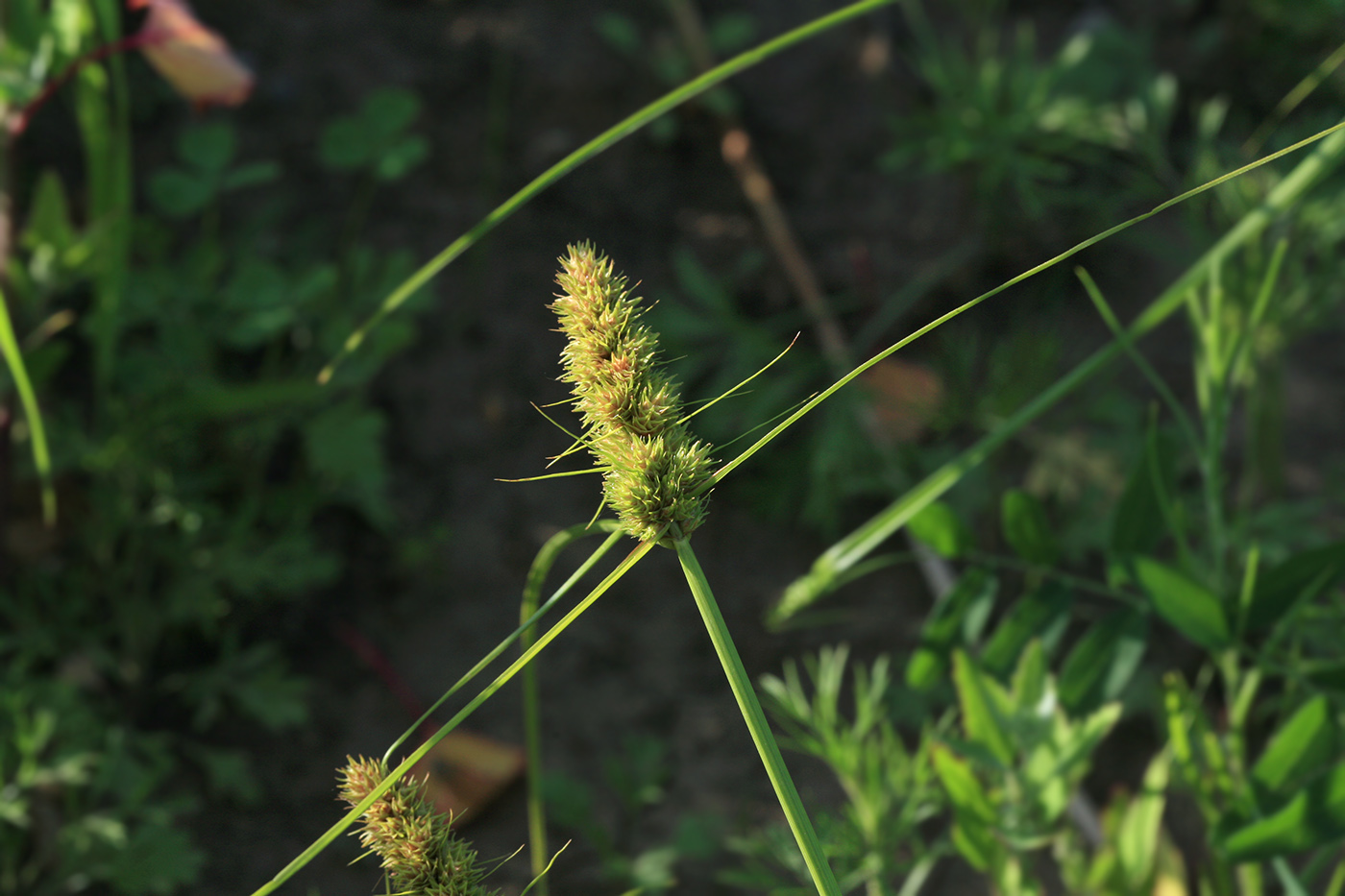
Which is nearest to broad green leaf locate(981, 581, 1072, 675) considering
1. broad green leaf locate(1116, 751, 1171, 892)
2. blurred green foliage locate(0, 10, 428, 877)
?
broad green leaf locate(1116, 751, 1171, 892)

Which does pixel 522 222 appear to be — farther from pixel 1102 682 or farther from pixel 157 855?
pixel 1102 682

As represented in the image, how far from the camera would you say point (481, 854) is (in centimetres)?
99

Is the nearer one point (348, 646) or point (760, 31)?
point (348, 646)

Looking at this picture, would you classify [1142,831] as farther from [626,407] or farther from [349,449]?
[349,449]

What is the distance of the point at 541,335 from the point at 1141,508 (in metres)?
0.84

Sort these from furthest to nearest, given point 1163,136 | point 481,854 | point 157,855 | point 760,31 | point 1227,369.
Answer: point 760,31, point 1163,136, point 481,854, point 157,855, point 1227,369

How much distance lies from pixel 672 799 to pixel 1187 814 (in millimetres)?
490

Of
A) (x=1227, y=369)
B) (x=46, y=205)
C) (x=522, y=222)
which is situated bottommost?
(x=1227, y=369)

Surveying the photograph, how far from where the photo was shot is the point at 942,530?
2.41ft

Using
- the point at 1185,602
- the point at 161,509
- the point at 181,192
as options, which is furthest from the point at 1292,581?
the point at 181,192

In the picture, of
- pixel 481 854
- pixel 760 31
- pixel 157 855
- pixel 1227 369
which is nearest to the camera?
pixel 1227 369

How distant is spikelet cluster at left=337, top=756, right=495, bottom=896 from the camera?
31 cm

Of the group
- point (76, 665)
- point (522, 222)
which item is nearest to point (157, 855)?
point (76, 665)

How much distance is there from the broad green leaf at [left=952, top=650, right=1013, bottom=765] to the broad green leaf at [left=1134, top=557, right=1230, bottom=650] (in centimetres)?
12
